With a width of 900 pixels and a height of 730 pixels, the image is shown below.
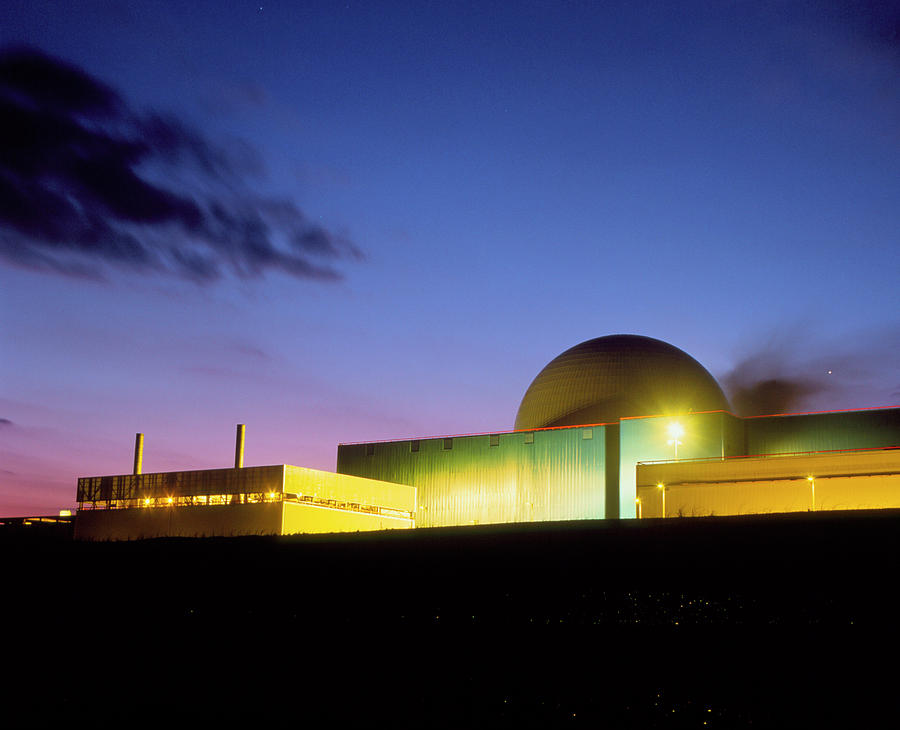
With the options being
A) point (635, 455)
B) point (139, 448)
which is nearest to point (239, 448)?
point (139, 448)

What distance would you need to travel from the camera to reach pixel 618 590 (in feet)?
52.5

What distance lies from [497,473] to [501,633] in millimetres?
27564

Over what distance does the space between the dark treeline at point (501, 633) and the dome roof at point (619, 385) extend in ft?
80.6

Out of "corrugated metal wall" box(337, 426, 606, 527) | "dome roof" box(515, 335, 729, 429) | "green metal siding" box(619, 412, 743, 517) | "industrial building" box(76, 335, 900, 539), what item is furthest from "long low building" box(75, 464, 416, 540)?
"green metal siding" box(619, 412, 743, 517)

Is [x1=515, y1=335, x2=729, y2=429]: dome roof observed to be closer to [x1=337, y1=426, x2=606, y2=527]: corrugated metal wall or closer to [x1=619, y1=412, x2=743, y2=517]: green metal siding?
[x1=337, y1=426, x2=606, y2=527]: corrugated metal wall

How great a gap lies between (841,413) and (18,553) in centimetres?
3204

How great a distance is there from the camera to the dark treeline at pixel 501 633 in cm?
1274

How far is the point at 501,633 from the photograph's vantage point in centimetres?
1532

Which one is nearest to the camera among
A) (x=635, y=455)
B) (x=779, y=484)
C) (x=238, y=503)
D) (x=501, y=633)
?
(x=501, y=633)

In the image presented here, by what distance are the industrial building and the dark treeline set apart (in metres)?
12.4

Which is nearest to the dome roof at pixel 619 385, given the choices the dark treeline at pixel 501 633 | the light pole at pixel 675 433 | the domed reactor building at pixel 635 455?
the domed reactor building at pixel 635 455

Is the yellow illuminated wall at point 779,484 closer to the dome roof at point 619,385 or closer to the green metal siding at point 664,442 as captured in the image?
the green metal siding at point 664,442

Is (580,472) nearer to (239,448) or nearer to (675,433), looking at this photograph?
(675,433)

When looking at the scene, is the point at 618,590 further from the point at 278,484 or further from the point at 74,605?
the point at 278,484
